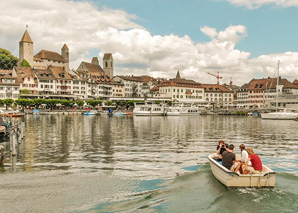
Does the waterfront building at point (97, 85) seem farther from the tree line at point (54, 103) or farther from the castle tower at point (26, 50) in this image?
the castle tower at point (26, 50)

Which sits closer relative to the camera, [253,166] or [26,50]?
[253,166]

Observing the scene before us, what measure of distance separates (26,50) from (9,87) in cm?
4674

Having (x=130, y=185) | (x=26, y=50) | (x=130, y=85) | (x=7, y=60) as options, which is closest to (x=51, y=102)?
(x=7, y=60)

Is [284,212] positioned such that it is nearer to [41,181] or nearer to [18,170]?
[41,181]

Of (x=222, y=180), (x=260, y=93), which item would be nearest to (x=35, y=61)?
(x=260, y=93)

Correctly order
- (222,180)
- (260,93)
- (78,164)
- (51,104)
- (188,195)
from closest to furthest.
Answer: (188,195), (222,180), (78,164), (51,104), (260,93)

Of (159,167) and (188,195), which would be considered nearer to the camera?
(188,195)

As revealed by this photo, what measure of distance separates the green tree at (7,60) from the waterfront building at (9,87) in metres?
25.9

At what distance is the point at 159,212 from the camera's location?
1292cm

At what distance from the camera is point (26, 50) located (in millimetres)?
167625

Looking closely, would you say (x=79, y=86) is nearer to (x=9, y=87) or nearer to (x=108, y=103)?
(x=108, y=103)

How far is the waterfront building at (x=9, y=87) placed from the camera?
125500 millimetres

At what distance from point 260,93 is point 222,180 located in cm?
16586

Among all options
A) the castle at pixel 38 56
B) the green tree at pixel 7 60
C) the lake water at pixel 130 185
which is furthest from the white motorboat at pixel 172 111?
the lake water at pixel 130 185
